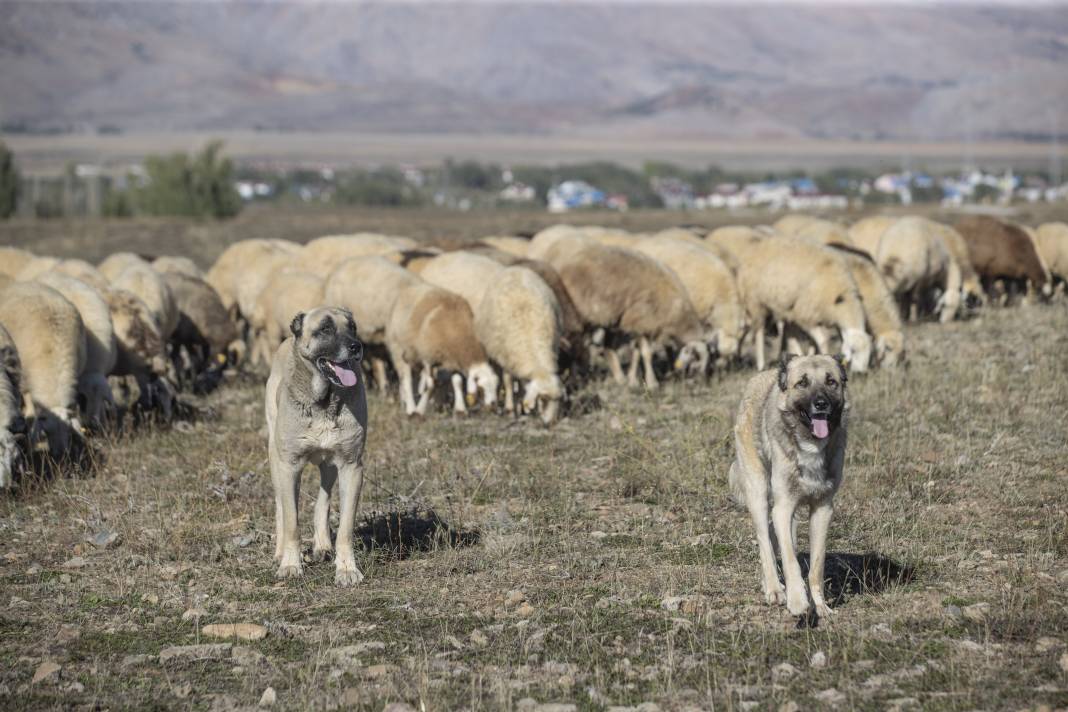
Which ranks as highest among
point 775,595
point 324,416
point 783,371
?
point 783,371

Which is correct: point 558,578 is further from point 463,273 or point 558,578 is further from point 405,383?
point 463,273

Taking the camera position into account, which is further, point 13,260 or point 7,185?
point 7,185

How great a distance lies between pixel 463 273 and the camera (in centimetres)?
1830

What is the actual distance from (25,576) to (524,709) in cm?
445

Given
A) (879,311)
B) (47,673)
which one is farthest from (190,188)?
(47,673)

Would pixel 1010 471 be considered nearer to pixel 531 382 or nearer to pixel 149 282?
pixel 531 382

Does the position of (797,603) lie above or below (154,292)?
below

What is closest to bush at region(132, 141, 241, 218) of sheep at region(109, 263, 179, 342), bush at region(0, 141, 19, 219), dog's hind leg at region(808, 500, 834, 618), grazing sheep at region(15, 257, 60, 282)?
bush at region(0, 141, 19, 219)

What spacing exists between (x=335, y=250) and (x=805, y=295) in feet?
27.6

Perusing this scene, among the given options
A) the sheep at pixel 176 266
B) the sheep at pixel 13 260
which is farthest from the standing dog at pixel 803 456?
the sheep at pixel 176 266

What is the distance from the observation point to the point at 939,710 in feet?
21.5

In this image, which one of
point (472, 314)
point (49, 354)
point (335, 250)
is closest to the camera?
point (49, 354)

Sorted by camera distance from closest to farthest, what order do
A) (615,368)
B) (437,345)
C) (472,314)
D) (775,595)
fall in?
(775,595) → (437,345) → (472,314) → (615,368)

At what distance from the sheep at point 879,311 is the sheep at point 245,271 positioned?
9.45 meters
